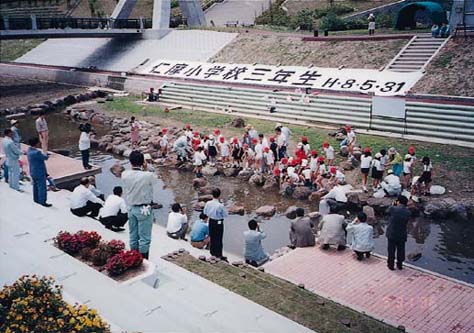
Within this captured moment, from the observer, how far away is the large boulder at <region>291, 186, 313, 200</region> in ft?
53.8

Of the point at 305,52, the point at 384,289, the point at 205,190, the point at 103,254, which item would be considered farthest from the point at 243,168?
the point at 305,52

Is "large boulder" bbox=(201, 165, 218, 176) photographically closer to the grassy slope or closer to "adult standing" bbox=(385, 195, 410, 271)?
"adult standing" bbox=(385, 195, 410, 271)

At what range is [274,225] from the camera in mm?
14641

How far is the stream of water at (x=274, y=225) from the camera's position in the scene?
12148 millimetres

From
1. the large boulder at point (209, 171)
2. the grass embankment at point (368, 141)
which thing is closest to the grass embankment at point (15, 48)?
the grass embankment at point (368, 141)

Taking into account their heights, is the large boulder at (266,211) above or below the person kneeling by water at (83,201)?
below

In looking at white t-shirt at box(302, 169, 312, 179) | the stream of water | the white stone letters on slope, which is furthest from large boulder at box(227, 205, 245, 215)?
the white stone letters on slope

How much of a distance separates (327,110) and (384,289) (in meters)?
15.7

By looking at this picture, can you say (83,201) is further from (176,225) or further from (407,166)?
(407,166)

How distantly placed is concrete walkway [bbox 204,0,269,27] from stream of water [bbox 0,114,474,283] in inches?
1256

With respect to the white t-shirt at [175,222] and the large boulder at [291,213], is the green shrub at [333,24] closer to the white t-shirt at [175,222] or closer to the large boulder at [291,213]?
the large boulder at [291,213]

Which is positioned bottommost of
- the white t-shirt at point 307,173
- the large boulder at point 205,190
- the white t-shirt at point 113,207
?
the large boulder at point 205,190

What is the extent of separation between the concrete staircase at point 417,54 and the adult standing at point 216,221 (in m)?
19.2

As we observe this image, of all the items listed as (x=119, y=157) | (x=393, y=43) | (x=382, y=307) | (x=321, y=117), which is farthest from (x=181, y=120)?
(x=382, y=307)
